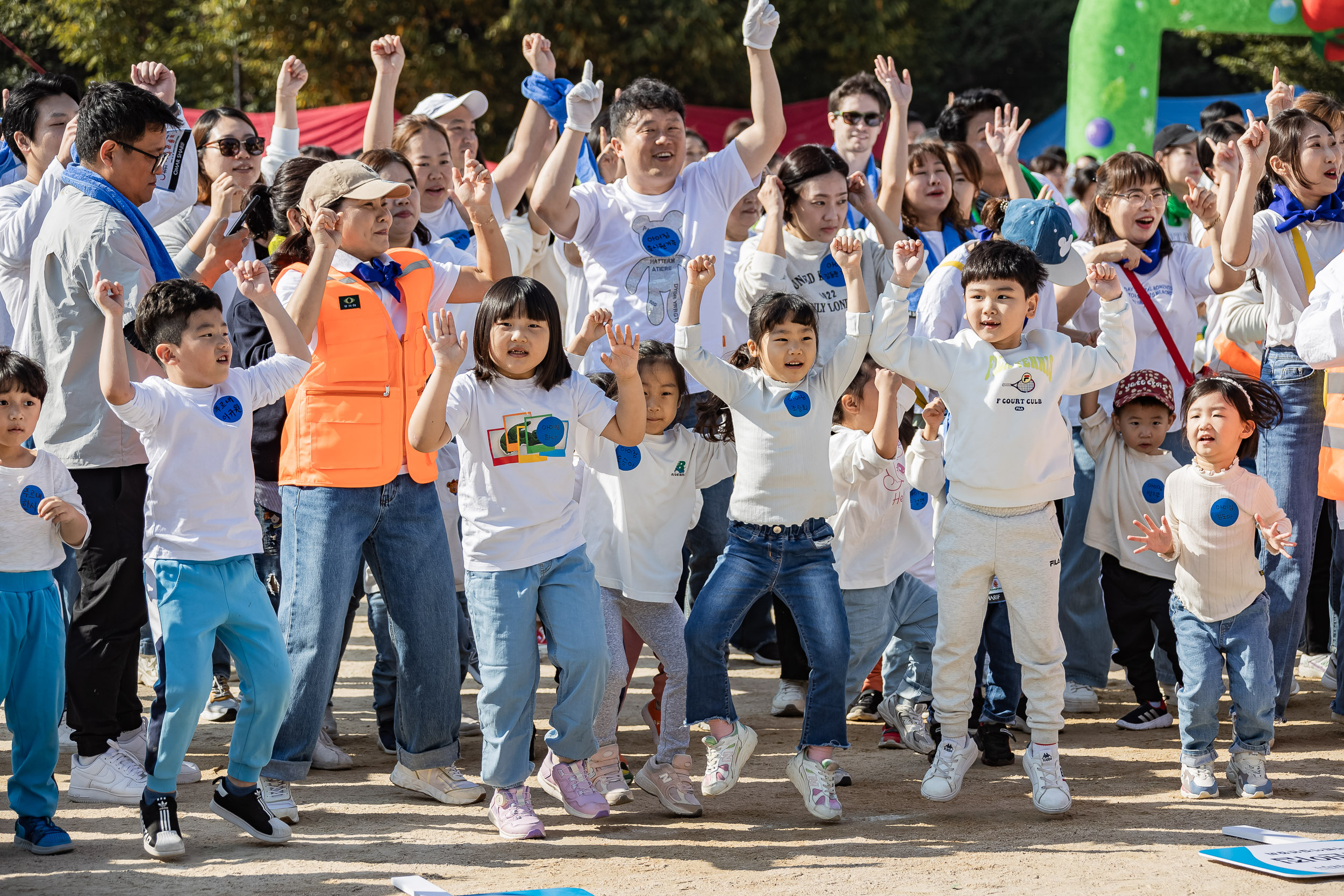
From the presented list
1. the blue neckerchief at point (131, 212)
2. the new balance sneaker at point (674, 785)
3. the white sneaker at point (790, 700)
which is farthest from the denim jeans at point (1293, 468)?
the blue neckerchief at point (131, 212)

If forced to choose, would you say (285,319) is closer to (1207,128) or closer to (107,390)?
(107,390)

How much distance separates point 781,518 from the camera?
460cm

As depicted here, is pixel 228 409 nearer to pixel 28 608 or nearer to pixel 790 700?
pixel 28 608

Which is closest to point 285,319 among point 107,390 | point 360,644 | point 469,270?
point 107,390

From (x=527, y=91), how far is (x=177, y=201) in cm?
147

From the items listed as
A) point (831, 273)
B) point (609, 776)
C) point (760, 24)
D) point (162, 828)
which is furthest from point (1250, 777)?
point (162, 828)

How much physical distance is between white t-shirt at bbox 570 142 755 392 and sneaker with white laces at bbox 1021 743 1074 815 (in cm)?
182

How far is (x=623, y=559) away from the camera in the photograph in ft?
15.5

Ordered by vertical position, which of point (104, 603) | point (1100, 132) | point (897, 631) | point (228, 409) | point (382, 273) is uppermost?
point (1100, 132)

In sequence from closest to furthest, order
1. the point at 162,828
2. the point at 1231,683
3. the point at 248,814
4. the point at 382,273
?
the point at 162,828
the point at 248,814
the point at 382,273
the point at 1231,683

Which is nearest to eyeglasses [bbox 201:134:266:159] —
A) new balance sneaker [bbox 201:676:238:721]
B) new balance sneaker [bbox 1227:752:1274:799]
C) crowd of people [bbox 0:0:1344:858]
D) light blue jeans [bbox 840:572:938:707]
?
crowd of people [bbox 0:0:1344:858]

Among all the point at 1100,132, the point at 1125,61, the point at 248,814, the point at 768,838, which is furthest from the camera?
the point at 1125,61

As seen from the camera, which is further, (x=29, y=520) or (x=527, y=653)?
(x=527, y=653)

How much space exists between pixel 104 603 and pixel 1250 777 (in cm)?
386
